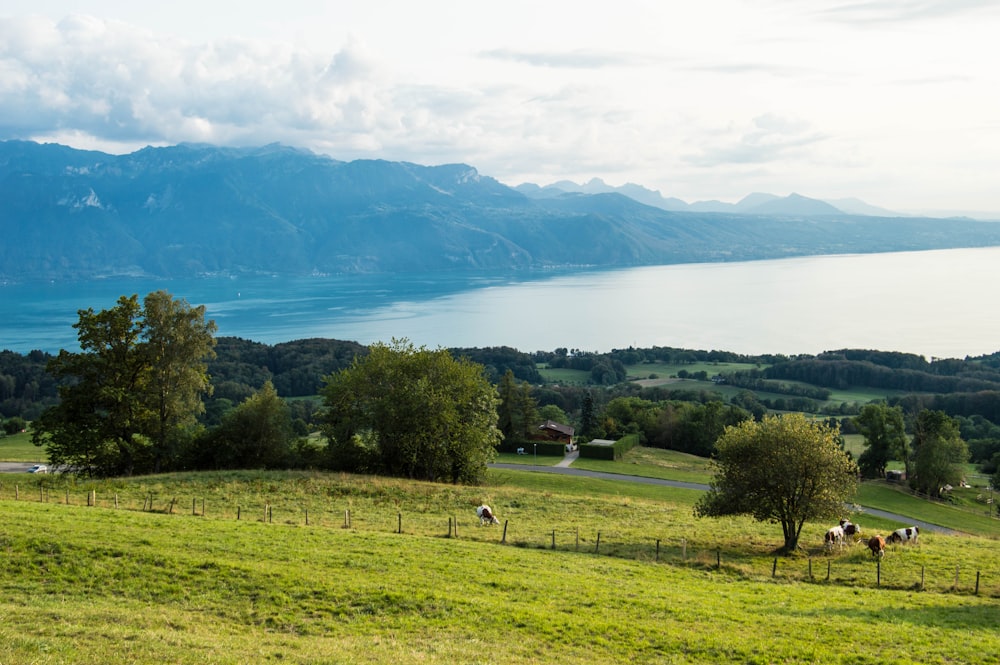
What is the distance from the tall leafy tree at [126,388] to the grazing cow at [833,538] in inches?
1168

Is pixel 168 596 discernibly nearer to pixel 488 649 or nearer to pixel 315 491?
pixel 488 649

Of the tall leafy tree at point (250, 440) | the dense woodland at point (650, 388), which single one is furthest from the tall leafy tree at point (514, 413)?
the tall leafy tree at point (250, 440)

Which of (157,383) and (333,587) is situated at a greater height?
(157,383)

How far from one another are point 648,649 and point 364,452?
28666 mm

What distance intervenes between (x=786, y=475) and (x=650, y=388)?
90796 mm

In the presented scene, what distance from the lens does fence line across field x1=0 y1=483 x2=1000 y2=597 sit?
2031cm

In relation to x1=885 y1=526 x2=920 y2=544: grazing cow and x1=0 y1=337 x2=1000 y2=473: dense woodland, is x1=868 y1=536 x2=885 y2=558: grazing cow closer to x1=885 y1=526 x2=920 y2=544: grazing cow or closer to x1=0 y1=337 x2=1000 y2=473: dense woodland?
x1=885 y1=526 x2=920 y2=544: grazing cow

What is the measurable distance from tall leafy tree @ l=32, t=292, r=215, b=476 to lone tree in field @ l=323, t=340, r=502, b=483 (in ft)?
25.9

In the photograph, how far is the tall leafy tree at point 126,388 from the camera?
3466cm

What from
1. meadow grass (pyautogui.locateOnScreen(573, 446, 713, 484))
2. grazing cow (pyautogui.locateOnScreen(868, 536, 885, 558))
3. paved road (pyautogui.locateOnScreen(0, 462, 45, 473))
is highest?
grazing cow (pyautogui.locateOnScreen(868, 536, 885, 558))

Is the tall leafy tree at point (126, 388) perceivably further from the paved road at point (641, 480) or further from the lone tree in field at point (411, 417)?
the paved road at point (641, 480)

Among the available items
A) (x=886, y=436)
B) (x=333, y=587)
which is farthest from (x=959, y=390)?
(x=333, y=587)

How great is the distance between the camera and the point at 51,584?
14492 mm

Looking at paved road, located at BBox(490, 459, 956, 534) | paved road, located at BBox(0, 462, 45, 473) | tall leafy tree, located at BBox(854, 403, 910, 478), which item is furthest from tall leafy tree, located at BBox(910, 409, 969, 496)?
paved road, located at BBox(0, 462, 45, 473)
